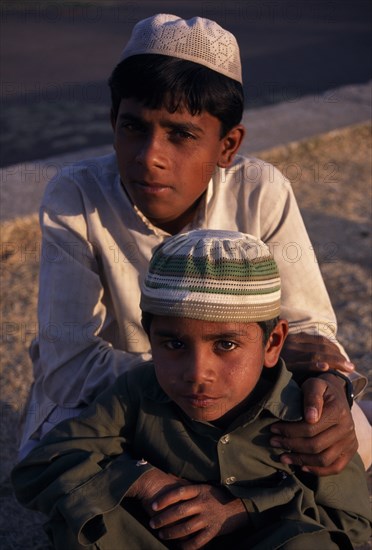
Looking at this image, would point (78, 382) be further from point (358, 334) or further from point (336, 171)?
point (336, 171)

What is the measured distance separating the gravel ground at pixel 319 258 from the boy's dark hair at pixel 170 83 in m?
1.54

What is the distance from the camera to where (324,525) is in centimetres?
253

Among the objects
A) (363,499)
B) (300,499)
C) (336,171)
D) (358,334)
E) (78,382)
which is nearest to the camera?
(300,499)

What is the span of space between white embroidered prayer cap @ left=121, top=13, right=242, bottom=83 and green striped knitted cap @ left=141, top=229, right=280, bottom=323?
0.67 m

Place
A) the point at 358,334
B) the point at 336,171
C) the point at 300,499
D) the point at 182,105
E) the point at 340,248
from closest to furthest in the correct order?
1. the point at 300,499
2. the point at 182,105
3. the point at 358,334
4. the point at 340,248
5. the point at 336,171

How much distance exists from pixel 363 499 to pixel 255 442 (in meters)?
0.38

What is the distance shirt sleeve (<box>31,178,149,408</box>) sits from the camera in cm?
301

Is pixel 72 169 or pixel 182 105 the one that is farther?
pixel 72 169

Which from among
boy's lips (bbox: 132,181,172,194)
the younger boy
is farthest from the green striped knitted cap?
boy's lips (bbox: 132,181,172,194)

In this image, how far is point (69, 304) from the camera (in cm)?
306

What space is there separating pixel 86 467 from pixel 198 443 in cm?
31

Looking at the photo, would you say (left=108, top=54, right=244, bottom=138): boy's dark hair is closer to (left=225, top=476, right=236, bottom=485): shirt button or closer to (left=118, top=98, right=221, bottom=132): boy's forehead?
A: (left=118, top=98, right=221, bottom=132): boy's forehead

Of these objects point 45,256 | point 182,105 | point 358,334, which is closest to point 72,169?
point 45,256

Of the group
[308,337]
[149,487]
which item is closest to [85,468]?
[149,487]
